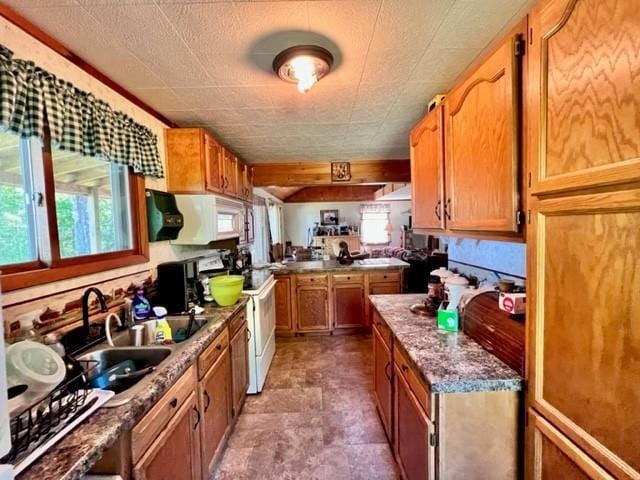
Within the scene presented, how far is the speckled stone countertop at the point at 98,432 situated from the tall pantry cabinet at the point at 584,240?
124 cm

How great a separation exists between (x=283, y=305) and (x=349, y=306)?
2.72 feet

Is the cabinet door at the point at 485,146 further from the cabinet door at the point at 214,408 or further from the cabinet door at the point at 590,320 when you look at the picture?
the cabinet door at the point at 214,408

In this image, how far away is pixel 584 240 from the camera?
79 cm

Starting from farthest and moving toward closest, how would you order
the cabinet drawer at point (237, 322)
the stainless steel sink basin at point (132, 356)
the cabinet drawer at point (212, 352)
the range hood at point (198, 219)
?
the range hood at point (198, 219) < the cabinet drawer at point (237, 322) < the cabinet drawer at point (212, 352) < the stainless steel sink basin at point (132, 356)

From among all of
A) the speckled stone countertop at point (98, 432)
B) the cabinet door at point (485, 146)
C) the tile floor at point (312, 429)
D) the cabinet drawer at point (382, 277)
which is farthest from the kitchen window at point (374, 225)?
the speckled stone countertop at point (98, 432)

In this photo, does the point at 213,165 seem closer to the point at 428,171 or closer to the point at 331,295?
the point at 428,171

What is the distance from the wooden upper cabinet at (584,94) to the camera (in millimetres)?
674

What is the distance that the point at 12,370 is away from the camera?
94 cm

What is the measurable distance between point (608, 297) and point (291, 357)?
3.04 m

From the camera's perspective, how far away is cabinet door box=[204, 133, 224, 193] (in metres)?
2.54

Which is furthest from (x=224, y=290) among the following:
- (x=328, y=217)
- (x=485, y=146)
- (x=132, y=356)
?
(x=328, y=217)

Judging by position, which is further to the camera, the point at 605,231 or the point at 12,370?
the point at 12,370

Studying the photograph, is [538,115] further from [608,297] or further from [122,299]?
[122,299]

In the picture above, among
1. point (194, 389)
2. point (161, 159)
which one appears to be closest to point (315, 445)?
point (194, 389)
